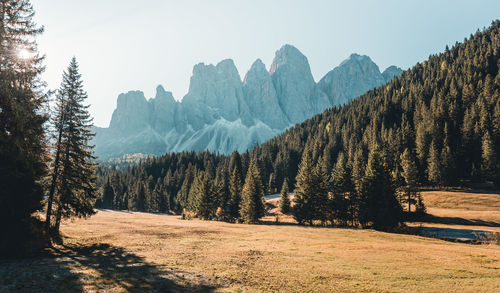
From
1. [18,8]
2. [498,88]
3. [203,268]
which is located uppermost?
[498,88]

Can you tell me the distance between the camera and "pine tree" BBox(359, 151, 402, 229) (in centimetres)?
4606

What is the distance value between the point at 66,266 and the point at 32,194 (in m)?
6.56

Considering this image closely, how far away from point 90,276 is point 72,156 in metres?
17.6

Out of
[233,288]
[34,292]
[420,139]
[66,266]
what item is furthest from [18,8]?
[420,139]

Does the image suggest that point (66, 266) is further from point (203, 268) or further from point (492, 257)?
point (492, 257)

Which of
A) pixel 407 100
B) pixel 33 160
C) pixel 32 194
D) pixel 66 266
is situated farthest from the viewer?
pixel 407 100

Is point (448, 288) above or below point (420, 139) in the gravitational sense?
below

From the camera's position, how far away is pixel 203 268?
55.2ft

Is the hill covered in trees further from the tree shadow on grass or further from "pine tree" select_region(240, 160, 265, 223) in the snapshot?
the tree shadow on grass

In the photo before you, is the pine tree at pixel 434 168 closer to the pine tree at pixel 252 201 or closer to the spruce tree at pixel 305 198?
the spruce tree at pixel 305 198

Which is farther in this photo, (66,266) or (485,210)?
(485,210)

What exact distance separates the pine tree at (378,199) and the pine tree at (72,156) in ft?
146

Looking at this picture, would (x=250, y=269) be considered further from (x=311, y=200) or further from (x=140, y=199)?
(x=140, y=199)

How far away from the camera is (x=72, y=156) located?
27.2 metres
